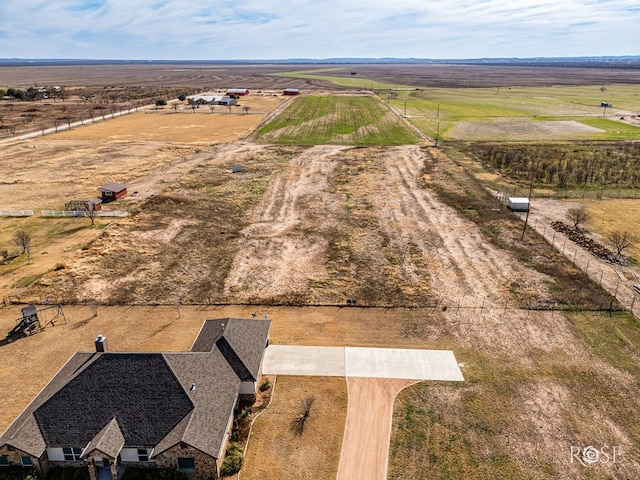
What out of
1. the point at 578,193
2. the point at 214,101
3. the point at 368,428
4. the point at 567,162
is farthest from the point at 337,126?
the point at 368,428

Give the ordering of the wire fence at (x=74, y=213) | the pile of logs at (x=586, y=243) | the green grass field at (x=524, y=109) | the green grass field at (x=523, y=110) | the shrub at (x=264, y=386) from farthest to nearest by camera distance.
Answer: the green grass field at (x=524, y=109) < the green grass field at (x=523, y=110) < the wire fence at (x=74, y=213) < the pile of logs at (x=586, y=243) < the shrub at (x=264, y=386)

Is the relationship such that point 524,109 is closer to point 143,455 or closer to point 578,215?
point 578,215

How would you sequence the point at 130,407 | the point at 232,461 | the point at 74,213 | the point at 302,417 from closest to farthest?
the point at 130,407 → the point at 232,461 → the point at 302,417 → the point at 74,213

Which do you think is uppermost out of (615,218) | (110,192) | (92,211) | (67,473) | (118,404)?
(110,192)

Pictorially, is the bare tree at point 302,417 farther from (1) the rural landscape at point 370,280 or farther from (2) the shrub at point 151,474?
(2) the shrub at point 151,474

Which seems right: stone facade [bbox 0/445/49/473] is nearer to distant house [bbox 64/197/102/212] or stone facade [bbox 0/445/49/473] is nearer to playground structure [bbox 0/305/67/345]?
playground structure [bbox 0/305/67/345]

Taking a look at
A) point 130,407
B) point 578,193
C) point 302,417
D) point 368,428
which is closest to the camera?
point 130,407

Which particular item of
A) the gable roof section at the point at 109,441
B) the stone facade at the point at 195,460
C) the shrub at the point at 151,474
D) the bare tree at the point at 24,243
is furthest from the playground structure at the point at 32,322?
the stone facade at the point at 195,460
